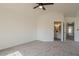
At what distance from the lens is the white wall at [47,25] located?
1066 cm

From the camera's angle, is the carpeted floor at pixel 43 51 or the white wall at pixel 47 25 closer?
the carpeted floor at pixel 43 51

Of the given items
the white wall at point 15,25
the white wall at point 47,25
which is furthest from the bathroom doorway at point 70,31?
the white wall at point 15,25

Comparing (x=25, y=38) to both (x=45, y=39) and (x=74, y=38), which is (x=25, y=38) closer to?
(x=45, y=39)

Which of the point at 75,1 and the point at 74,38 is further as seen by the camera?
the point at 74,38

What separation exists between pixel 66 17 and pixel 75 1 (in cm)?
1055

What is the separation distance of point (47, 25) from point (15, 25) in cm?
372

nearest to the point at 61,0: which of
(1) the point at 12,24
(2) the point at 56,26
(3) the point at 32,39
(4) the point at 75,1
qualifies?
(4) the point at 75,1

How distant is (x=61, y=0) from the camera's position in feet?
5.56

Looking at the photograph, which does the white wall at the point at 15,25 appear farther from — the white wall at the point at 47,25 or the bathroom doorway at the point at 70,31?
the bathroom doorway at the point at 70,31

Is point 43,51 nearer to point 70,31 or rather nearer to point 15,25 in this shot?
point 15,25

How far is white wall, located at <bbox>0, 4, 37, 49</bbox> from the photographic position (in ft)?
21.5

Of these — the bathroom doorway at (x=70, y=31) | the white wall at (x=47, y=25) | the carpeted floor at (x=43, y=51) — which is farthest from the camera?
the bathroom doorway at (x=70, y=31)

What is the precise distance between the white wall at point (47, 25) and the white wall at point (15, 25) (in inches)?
33.6

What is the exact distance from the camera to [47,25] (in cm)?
1077
